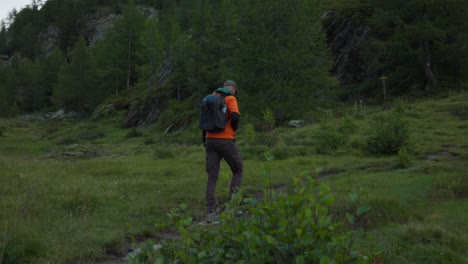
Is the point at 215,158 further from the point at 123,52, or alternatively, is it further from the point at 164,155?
the point at 123,52

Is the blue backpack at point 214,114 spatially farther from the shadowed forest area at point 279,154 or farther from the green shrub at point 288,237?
the green shrub at point 288,237

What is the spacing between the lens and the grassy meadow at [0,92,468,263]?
5.44 m

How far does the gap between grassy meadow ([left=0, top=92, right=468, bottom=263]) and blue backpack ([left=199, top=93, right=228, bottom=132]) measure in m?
1.17

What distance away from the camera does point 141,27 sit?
239ft

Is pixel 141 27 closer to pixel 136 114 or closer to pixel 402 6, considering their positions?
pixel 136 114

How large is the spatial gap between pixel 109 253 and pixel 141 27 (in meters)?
72.0

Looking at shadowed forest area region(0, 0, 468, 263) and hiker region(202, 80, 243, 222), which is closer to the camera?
shadowed forest area region(0, 0, 468, 263)

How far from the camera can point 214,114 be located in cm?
786

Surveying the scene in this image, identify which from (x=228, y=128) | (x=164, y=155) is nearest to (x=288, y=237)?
(x=228, y=128)

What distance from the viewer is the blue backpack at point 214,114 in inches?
308

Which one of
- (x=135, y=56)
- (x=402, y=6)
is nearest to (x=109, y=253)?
(x=402, y=6)

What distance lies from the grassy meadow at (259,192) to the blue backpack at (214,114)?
3.83 feet

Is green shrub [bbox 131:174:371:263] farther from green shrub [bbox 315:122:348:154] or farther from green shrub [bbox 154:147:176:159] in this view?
green shrub [bbox 154:147:176:159]

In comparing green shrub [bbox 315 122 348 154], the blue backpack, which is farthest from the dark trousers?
green shrub [bbox 315 122 348 154]
